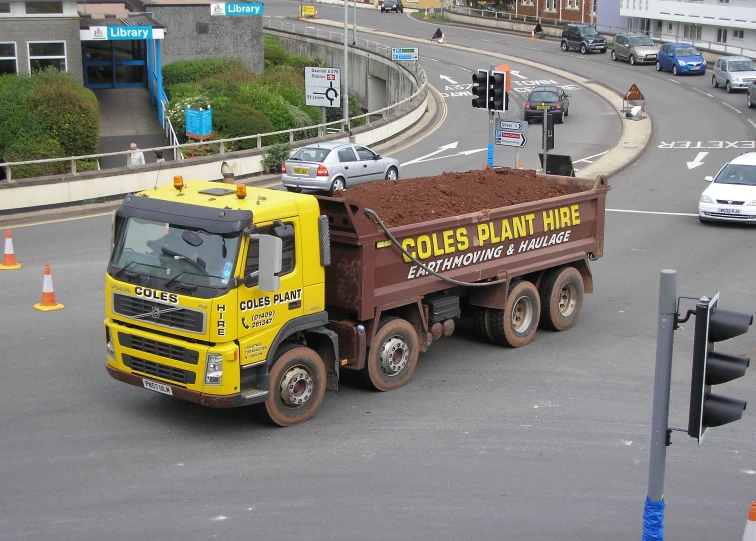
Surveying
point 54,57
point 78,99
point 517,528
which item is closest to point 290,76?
point 54,57

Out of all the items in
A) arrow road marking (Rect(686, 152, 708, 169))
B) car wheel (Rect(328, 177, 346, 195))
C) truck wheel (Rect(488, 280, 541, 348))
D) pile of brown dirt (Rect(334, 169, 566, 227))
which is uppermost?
pile of brown dirt (Rect(334, 169, 566, 227))

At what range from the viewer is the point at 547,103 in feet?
132

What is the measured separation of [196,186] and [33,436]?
3249 millimetres

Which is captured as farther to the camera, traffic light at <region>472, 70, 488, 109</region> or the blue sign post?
the blue sign post

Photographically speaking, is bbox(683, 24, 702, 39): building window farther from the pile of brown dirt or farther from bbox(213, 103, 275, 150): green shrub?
the pile of brown dirt

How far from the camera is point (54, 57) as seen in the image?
3412cm

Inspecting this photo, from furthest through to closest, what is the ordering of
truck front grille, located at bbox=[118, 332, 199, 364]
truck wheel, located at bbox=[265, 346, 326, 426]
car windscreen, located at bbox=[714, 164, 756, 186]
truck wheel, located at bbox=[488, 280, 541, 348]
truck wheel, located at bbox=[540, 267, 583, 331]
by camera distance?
car windscreen, located at bbox=[714, 164, 756, 186] < truck wheel, located at bbox=[540, 267, 583, 331] < truck wheel, located at bbox=[488, 280, 541, 348] < truck wheel, located at bbox=[265, 346, 326, 426] < truck front grille, located at bbox=[118, 332, 199, 364]

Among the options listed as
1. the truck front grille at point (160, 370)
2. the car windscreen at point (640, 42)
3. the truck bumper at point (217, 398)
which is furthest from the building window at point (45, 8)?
the car windscreen at point (640, 42)

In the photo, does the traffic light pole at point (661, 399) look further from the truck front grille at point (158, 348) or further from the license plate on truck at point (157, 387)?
the license plate on truck at point (157, 387)

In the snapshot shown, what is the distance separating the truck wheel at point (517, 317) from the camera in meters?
13.4

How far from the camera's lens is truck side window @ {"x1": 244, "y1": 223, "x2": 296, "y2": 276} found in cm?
997

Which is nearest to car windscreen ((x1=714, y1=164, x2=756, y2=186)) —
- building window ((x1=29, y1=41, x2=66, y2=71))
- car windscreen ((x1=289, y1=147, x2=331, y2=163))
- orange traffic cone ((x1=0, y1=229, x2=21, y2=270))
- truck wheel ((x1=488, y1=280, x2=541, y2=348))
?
car windscreen ((x1=289, y1=147, x2=331, y2=163))

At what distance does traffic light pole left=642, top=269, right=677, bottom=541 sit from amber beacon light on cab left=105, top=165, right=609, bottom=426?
14.7 ft

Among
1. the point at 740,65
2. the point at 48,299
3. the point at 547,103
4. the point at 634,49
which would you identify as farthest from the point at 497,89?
the point at 634,49
